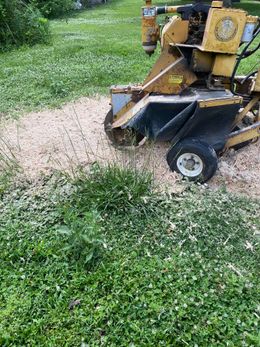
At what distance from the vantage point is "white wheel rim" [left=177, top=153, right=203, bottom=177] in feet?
12.4

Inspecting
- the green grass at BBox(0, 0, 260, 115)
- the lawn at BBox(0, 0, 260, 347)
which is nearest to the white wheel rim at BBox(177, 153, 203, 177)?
the lawn at BBox(0, 0, 260, 347)

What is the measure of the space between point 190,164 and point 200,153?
6.4 inches

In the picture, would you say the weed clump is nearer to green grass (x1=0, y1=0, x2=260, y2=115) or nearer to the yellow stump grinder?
the yellow stump grinder

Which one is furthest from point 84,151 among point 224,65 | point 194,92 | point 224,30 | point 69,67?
point 69,67

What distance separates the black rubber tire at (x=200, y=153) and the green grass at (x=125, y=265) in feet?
1.18

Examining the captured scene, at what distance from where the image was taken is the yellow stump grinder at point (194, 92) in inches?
143

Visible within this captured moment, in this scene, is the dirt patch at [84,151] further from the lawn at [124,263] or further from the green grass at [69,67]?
the green grass at [69,67]

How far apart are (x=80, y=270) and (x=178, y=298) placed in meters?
0.68

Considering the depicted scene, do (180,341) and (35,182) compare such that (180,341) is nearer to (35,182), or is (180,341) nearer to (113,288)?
(113,288)

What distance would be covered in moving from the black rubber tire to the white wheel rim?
24 mm

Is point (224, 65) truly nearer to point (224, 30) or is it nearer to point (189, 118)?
point (224, 30)

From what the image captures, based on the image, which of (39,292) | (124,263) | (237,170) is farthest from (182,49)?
(39,292)

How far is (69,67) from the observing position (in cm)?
756

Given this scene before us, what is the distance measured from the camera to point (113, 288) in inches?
102
